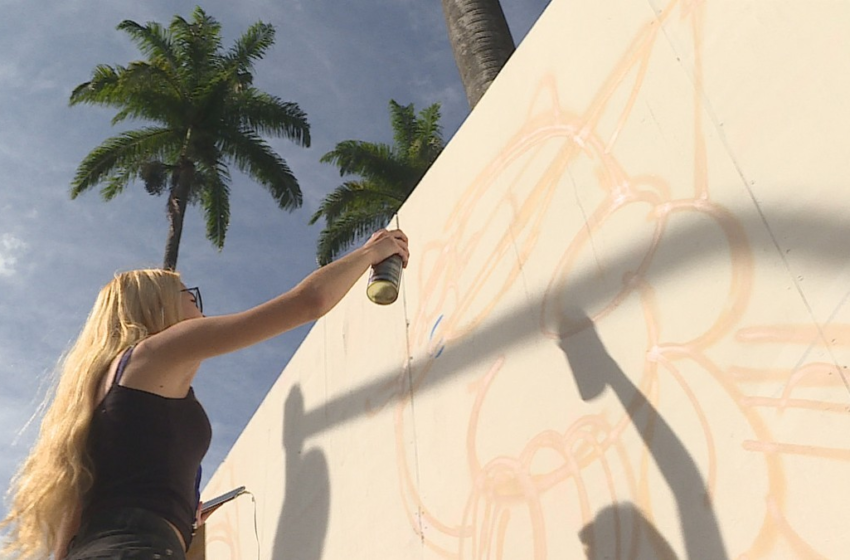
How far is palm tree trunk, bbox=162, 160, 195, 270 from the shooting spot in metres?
14.3

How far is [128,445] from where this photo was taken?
5.28 feet

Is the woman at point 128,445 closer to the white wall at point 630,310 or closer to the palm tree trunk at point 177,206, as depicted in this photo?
the white wall at point 630,310

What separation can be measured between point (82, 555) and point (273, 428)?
103 inches

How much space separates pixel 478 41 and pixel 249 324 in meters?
4.42

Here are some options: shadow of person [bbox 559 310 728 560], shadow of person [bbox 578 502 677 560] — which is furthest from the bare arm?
shadow of person [bbox 578 502 677 560]

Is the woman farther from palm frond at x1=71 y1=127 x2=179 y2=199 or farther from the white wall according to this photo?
palm frond at x1=71 y1=127 x2=179 y2=199

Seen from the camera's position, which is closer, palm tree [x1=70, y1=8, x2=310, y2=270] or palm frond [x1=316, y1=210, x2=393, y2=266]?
palm tree [x1=70, y1=8, x2=310, y2=270]

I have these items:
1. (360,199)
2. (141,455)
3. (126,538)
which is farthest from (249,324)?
(360,199)

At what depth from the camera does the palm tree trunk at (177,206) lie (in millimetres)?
14312

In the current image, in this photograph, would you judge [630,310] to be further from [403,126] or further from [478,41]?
[403,126]

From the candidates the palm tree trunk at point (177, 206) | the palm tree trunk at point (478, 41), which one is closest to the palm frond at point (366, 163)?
the palm tree trunk at point (177, 206)

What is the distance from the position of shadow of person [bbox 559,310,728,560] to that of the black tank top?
0.99 meters

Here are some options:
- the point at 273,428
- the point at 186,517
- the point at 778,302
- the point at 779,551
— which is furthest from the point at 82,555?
the point at 273,428

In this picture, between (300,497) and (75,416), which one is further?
(300,497)
